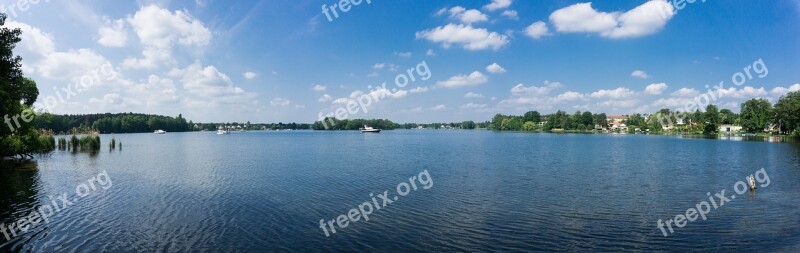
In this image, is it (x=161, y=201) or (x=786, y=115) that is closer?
(x=161, y=201)

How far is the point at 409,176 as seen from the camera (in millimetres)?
34562

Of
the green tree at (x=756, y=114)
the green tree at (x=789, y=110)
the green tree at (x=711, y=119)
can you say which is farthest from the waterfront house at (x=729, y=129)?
the green tree at (x=789, y=110)

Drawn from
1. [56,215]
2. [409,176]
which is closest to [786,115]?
[409,176]

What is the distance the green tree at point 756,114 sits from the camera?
129m

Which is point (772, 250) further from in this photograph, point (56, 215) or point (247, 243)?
point (56, 215)

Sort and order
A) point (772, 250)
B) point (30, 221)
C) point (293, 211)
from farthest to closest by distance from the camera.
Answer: point (293, 211), point (30, 221), point (772, 250)

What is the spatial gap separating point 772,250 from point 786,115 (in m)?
123

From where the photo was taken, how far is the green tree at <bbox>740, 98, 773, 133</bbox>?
Answer: 5074 inches

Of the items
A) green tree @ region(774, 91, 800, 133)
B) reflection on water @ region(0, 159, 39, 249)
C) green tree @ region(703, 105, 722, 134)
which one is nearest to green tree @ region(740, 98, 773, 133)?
green tree @ region(703, 105, 722, 134)

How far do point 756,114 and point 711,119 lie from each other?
1460 centimetres

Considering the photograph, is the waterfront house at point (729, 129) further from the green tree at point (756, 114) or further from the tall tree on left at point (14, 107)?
the tall tree on left at point (14, 107)

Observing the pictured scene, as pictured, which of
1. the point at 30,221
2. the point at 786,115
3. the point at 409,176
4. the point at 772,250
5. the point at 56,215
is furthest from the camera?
the point at 786,115

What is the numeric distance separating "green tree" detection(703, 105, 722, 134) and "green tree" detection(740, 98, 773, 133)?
7.78 metres

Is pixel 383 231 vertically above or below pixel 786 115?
below
